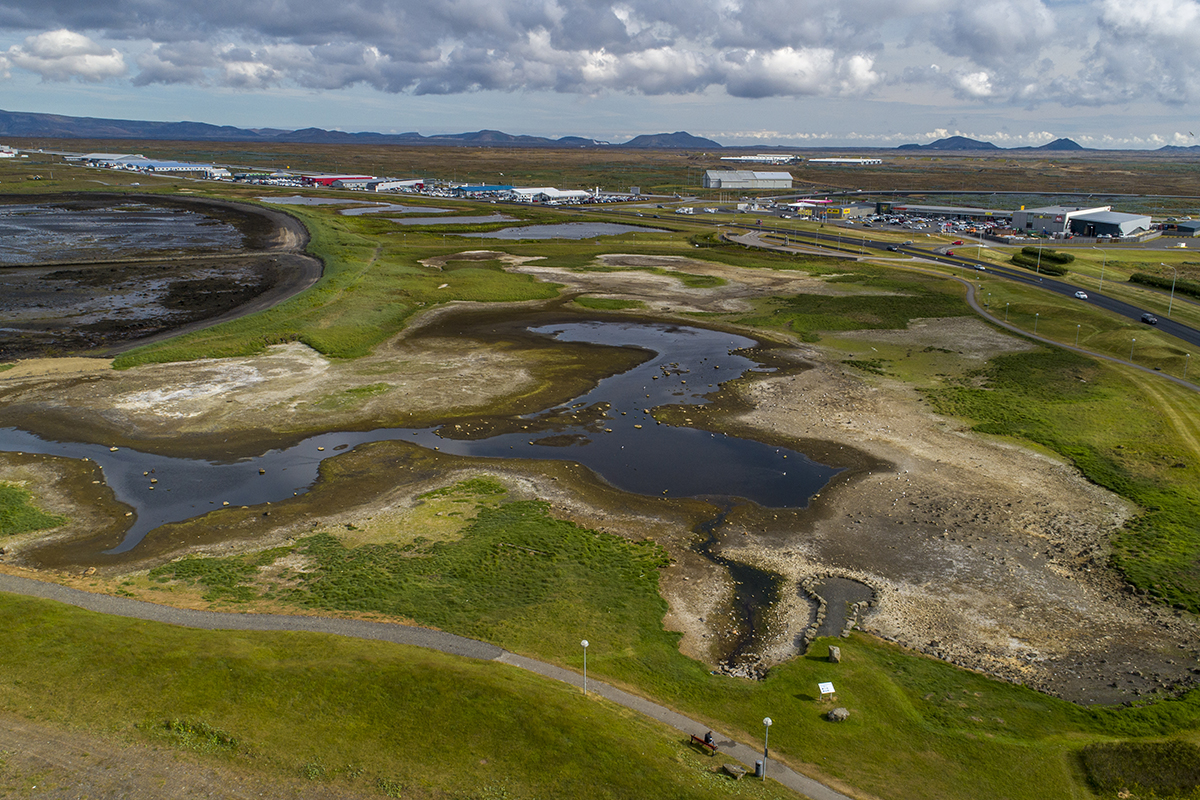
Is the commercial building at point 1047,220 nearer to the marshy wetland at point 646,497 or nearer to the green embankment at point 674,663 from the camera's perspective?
the marshy wetland at point 646,497

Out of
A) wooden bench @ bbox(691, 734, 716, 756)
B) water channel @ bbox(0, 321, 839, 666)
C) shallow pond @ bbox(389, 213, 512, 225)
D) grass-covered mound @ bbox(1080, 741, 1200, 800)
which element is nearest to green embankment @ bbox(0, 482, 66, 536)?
water channel @ bbox(0, 321, 839, 666)

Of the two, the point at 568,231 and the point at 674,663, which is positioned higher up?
the point at 568,231

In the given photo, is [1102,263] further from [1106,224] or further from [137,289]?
[137,289]

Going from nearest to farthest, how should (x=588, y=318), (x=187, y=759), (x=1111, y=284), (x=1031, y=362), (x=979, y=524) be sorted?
(x=187, y=759) < (x=979, y=524) < (x=1031, y=362) < (x=588, y=318) < (x=1111, y=284)

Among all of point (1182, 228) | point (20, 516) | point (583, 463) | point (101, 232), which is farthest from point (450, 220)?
point (1182, 228)

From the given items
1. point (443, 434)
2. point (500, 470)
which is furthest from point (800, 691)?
→ point (443, 434)

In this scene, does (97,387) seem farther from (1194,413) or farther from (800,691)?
(1194,413)
